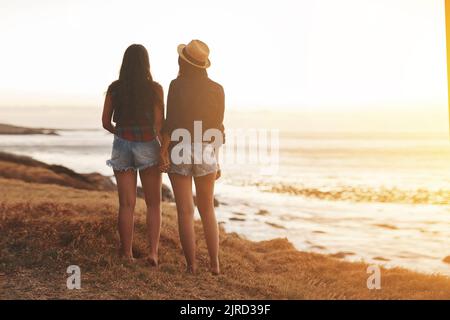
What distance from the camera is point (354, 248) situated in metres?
10.9

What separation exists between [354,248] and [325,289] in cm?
482

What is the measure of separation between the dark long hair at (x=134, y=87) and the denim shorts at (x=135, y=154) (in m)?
0.25

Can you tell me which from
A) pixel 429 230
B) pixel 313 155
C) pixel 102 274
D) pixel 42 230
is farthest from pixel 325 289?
pixel 313 155

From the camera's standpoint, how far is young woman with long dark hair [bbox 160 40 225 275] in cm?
545

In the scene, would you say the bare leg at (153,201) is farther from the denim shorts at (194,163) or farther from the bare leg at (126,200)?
the denim shorts at (194,163)

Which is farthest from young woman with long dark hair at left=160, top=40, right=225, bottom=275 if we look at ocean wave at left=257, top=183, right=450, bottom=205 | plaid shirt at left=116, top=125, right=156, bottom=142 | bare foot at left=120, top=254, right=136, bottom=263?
ocean wave at left=257, top=183, right=450, bottom=205

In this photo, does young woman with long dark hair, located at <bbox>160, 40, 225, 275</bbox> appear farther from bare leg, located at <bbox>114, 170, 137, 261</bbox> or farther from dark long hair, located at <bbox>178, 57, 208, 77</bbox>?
bare leg, located at <bbox>114, 170, 137, 261</bbox>

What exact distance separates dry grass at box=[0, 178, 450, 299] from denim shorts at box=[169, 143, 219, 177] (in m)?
1.09

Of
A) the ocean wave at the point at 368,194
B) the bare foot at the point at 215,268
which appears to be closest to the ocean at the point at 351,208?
the ocean wave at the point at 368,194

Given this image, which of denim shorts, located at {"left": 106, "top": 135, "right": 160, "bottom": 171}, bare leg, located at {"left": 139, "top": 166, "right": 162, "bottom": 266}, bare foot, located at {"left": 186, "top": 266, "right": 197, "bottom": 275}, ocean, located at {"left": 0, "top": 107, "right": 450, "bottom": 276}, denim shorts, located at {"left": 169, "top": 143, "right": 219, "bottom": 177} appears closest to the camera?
denim shorts, located at {"left": 169, "top": 143, "right": 219, "bottom": 177}

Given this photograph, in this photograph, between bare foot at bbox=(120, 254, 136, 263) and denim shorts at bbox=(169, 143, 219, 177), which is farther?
bare foot at bbox=(120, 254, 136, 263)

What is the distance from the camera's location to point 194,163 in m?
5.44

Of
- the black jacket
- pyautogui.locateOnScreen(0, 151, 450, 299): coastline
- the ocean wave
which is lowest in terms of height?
pyautogui.locateOnScreen(0, 151, 450, 299): coastline

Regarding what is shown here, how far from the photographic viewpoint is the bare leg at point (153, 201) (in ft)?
18.8
